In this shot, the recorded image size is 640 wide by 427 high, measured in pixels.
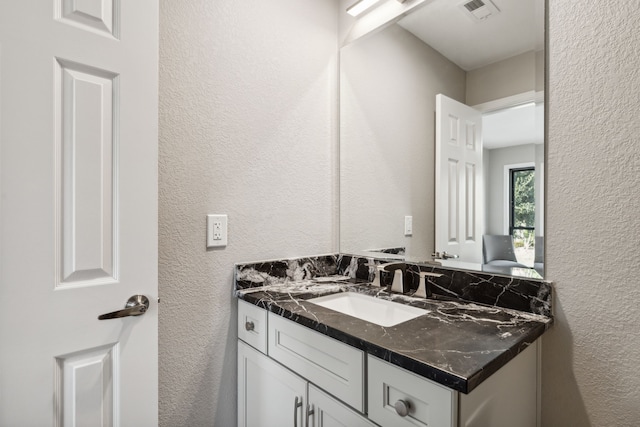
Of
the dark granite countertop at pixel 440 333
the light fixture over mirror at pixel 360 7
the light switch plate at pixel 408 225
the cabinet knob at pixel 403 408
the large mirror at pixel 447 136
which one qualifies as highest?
the light fixture over mirror at pixel 360 7

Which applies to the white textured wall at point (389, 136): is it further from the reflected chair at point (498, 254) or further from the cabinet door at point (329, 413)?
the cabinet door at point (329, 413)

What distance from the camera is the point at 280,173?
1.54 meters

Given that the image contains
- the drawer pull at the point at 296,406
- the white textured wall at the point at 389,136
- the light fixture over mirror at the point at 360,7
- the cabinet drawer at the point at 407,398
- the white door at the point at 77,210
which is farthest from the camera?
the light fixture over mirror at the point at 360,7

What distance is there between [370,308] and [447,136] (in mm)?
770

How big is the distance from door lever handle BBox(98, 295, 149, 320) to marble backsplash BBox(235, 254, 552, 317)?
1.41 feet

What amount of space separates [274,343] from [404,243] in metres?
0.72

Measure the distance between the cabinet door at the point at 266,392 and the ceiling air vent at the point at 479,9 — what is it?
4.76 feet

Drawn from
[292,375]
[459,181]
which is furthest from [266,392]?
[459,181]

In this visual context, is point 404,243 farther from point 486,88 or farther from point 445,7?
point 445,7

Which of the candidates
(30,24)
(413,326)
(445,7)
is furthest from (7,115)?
(445,7)

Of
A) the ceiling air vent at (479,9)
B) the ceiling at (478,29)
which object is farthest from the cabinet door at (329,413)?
the ceiling air vent at (479,9)

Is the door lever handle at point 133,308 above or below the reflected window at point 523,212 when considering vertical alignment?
below

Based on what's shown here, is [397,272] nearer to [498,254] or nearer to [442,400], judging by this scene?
[498,254]

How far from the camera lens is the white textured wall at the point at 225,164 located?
125 cm
